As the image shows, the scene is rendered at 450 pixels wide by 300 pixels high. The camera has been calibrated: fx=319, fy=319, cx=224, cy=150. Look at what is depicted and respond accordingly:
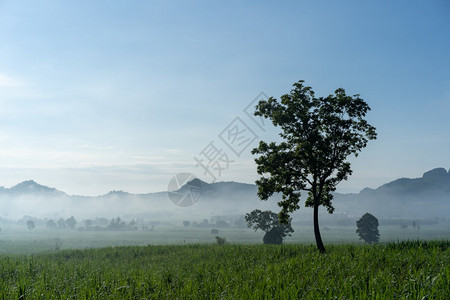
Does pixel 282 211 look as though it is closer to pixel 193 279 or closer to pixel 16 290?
pixel 193 279

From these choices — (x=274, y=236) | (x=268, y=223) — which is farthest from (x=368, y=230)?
(x=274, y=236)

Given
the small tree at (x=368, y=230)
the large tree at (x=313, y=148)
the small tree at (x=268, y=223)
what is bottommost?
the small tree at (x=368, y=230)

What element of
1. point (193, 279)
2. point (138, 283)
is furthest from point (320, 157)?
point (138, 283)

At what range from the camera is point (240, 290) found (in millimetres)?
11625

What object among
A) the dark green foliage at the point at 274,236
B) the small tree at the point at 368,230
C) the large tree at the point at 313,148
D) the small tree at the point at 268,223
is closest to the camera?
the large tree at the point at 313,148

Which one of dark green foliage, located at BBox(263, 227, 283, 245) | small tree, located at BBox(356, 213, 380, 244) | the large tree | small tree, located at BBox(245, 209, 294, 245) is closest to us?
the large tree

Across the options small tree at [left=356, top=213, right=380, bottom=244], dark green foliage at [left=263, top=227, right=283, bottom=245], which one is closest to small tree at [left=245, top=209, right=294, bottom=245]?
dark green foliage at [left=263, top=227, right=283, bottom=245]

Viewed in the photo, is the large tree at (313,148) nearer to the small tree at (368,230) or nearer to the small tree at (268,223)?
the small tree at (268,223)

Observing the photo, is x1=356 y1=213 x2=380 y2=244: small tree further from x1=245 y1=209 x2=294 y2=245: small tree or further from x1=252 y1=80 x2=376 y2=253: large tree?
x1=252 y1=80 x2=376 y2=253: large tree

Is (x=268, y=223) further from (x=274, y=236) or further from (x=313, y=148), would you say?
(x=313, y=148)

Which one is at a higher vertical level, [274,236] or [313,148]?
[313,148]

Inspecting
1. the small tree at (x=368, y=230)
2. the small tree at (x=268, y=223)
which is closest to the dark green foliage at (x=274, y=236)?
the small tree at (x=268, y=223)

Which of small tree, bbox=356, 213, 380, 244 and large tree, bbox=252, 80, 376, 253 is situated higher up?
large tree, bbox=252, 80, 376, 253

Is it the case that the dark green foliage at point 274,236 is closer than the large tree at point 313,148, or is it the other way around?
the large tree at point 313,148
